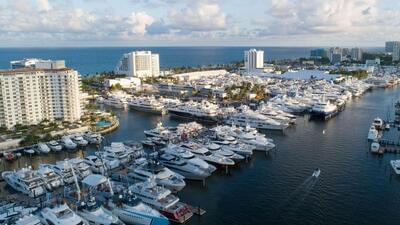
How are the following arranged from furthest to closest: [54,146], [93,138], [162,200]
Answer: [93,138] < [54,146] < [162,200]

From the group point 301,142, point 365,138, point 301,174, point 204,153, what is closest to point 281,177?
point 301,174

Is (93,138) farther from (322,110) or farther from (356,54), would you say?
(356,54)

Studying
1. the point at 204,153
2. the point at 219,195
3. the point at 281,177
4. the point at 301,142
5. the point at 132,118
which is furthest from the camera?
the point at 132,118

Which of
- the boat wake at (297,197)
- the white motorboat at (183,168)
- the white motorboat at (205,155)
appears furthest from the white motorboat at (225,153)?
the boat wake at (297,197)

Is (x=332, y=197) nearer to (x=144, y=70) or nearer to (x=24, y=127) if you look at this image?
(x=24, y=127)

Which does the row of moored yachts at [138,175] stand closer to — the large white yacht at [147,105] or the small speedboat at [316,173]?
the small speedboat at [316,173]

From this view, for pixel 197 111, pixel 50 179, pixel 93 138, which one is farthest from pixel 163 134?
pixel 50 179
